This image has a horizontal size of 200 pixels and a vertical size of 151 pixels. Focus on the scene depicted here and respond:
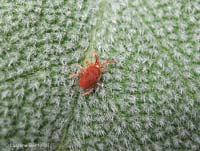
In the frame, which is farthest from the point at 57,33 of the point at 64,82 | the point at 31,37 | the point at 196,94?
the point at 196,94

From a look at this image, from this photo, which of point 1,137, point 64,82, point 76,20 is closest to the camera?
point 1,137

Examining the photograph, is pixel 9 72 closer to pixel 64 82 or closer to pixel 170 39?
pixel 64 82

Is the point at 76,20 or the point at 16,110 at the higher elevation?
the point at 76,20
